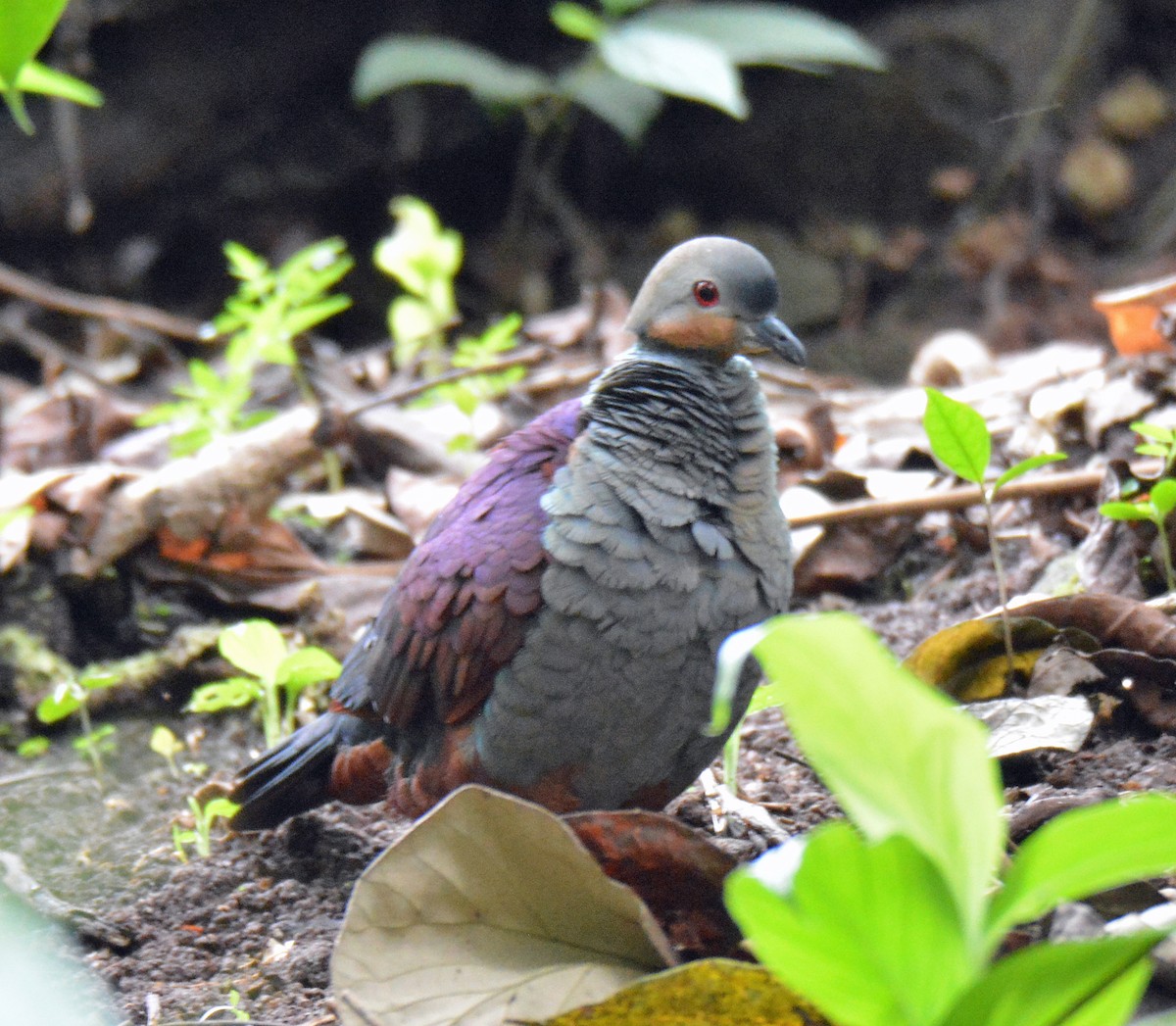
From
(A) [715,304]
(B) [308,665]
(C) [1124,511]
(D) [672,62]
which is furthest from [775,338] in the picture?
(D) [672,62]

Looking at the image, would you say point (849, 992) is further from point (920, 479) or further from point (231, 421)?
point (231, 421)

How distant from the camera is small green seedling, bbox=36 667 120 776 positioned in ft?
9.30

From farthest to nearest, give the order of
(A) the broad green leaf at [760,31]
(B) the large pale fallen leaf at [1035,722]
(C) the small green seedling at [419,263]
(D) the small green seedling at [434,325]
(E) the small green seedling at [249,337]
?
(A) the broad green leaf at [760,31]
(C) the small green seedling at [419,263]
(D) the small green seedling at [434,325]
(E) the small green seedling at [249,337]
(B) the large pale fallen leaf at [1035,722]

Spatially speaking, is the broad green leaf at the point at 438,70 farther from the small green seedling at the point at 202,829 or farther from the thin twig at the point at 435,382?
the small green seedling at the point at 202,829

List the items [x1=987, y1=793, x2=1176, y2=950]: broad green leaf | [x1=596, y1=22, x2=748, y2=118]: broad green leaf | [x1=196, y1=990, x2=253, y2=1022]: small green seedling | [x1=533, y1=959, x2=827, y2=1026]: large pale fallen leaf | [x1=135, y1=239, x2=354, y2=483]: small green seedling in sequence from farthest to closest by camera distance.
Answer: [x1=596, y1=22, x2=748, y2=118]: broad green leaf < [x1=135, y1=239, x2=354, y2=483]: small green seedling < [x1=196, y1=990, x2=253, y2=1022]: small green seedling < [x1=533, y1=959, x2=827, y2=1026]: large pale fallen leaf < [x1=987, y1=793, x2=1176, y2=950]: broad green leaf

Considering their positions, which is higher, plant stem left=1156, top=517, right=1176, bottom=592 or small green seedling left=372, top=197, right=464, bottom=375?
small green seedling left=372, top=197, right=464, bottom=375

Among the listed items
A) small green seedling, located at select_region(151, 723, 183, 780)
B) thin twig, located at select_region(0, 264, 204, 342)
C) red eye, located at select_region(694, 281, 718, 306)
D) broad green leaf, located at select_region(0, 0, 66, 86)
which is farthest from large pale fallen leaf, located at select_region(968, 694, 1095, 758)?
thin twig, located at select_region(0, 264, 204, 342)

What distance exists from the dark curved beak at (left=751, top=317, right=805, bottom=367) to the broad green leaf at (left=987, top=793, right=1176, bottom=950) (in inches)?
59.7

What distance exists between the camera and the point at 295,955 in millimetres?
2305

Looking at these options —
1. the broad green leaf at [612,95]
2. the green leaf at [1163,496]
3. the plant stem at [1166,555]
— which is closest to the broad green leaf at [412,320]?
the broad green leaf at [612,95]

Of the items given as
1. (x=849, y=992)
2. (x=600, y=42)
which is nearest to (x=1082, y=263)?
(x=600, y=42)

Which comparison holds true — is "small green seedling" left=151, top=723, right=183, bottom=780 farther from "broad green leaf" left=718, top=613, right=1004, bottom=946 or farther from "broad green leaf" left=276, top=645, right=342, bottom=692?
"broad green leaf" left=718, top=613, right=1004, bottom=946

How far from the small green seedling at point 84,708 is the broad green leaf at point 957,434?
1.79m

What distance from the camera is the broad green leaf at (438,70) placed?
18.9 feet
